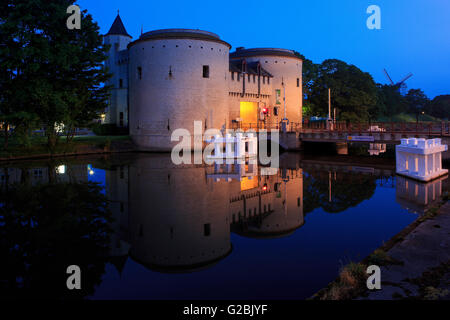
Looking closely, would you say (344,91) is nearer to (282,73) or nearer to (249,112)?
(282,73)

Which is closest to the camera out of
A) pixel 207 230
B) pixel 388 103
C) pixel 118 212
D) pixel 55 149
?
pixel 207 230

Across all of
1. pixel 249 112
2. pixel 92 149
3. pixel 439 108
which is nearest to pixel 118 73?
pixel 92 149

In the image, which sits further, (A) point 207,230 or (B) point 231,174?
(B) point 231,174

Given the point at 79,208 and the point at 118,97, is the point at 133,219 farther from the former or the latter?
the point at 118,97

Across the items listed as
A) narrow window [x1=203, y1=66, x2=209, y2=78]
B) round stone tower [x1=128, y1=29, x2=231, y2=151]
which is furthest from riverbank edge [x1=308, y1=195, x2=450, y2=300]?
narrow window [x1=203, y1=66, x2=209, y2=78]

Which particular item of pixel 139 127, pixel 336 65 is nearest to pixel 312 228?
pixel 139 127

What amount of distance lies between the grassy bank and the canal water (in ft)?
31.0

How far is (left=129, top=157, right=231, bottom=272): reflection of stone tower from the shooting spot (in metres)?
6.02

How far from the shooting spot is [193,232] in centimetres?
739

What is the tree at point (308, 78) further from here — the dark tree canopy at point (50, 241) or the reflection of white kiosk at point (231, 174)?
the dark tree canopy at point (50, 241)

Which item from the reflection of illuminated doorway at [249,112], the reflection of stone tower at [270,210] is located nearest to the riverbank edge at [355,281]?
the reflection of stone tower at [270,210]

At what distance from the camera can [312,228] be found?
25.6 ft

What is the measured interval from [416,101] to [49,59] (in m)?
103

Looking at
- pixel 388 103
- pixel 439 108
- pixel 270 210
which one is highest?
pixel 439 108
